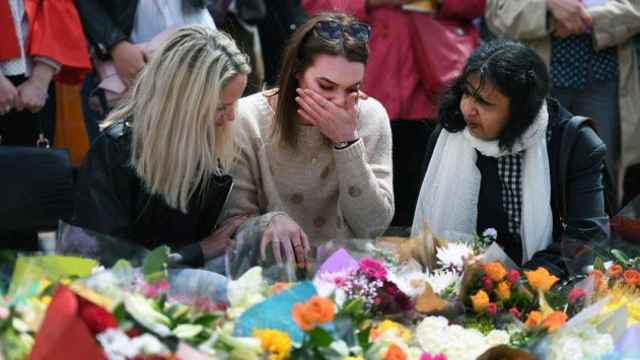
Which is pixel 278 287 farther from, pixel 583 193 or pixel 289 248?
pixel 583 193

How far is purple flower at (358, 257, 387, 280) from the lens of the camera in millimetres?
2885

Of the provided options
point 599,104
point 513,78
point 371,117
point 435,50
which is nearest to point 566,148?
point 513,78

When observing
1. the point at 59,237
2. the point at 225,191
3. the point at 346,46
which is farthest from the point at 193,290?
the point at 346,46

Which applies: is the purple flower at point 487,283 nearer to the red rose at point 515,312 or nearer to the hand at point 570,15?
the red rose at point 515,312

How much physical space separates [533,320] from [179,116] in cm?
134

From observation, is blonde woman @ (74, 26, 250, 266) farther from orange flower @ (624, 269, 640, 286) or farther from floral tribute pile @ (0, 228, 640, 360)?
orange flower @ (624, 269, 640, 286)

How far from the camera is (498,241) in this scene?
161 inches

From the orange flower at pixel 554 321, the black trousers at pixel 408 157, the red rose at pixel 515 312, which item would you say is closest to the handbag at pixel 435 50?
the black trousers at pixel 408 157

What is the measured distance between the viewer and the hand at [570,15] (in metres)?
5.06

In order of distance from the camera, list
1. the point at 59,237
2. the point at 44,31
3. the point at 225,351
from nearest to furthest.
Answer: the point at 225,351
the point at 59,237
the point at 44,31

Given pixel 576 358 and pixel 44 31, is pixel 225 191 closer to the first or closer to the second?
pixel 44 31

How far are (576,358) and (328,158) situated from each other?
1634mm

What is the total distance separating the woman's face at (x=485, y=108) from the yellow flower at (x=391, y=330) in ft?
4.46

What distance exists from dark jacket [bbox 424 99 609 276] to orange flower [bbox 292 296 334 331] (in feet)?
5.39
